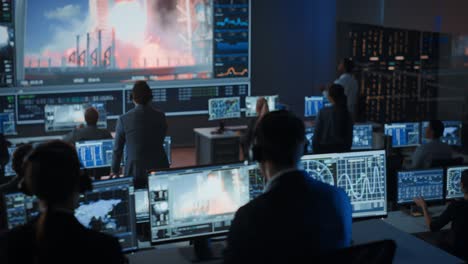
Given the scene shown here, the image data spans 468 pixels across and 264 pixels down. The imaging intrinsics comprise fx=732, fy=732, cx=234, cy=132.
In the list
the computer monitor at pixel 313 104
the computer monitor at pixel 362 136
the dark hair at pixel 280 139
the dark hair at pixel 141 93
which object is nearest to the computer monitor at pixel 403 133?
the computer monitor at pixel 362 136

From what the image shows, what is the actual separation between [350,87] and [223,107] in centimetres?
169

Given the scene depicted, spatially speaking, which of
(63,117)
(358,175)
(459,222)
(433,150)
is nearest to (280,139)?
(358,175)

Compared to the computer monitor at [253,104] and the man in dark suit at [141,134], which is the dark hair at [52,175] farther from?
the computer monitor at [253,104]

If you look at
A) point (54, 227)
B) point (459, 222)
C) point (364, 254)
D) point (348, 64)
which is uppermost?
point (348, 64)

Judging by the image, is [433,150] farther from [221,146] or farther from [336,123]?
[221,146]

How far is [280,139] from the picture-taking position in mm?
2551

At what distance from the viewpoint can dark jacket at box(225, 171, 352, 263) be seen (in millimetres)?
2441

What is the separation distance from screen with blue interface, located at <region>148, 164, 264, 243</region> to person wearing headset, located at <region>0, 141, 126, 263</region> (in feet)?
4.76

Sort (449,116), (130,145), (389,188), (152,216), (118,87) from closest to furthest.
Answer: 1. (152,216)
2. (389,188)
3. (130,145)
4. (449,116)
5. (118,87)

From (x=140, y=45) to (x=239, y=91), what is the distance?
1667 mm

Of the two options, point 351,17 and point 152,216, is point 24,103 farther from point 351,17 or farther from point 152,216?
point 152,216

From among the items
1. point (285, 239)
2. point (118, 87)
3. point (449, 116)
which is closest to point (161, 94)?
point (118, 87)

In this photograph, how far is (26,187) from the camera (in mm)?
2326

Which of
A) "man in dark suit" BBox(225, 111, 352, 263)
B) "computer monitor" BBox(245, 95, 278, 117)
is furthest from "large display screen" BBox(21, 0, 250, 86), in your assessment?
"man in dark suit" BBox(225, 111, 352, 263)
